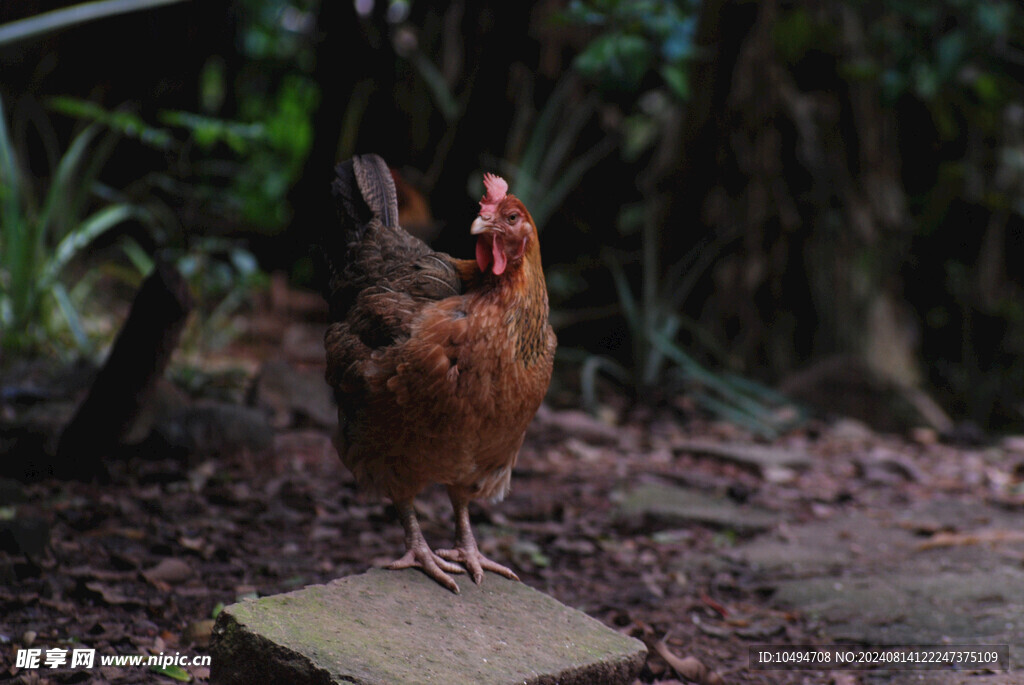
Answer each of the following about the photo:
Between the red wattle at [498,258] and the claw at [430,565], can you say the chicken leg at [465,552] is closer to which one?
the claw at [430,565]

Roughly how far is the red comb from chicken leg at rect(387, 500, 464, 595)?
91 cm

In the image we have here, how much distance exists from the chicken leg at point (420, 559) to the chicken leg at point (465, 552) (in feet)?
0.08

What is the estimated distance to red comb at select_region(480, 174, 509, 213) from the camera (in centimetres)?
242

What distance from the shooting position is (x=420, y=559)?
2.59 metres

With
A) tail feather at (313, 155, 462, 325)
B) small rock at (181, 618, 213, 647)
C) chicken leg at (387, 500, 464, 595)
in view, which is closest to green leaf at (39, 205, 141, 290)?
tail feather at (313, 155, 462, 325)

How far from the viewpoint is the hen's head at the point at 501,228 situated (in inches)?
95.0

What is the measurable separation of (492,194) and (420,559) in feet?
3.45

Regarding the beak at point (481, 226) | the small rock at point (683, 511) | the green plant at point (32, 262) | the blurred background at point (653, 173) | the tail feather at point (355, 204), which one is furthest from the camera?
the blurred background at point (653, 173)

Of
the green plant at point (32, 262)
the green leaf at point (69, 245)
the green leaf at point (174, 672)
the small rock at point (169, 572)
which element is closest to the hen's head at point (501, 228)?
the green leaf at point (174, 672)

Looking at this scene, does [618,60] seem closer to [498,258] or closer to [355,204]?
[355,204]

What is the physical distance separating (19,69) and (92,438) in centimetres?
502

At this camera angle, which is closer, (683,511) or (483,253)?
(483,253)

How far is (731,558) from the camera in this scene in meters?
3.55

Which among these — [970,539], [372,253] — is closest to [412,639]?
[372,253]
